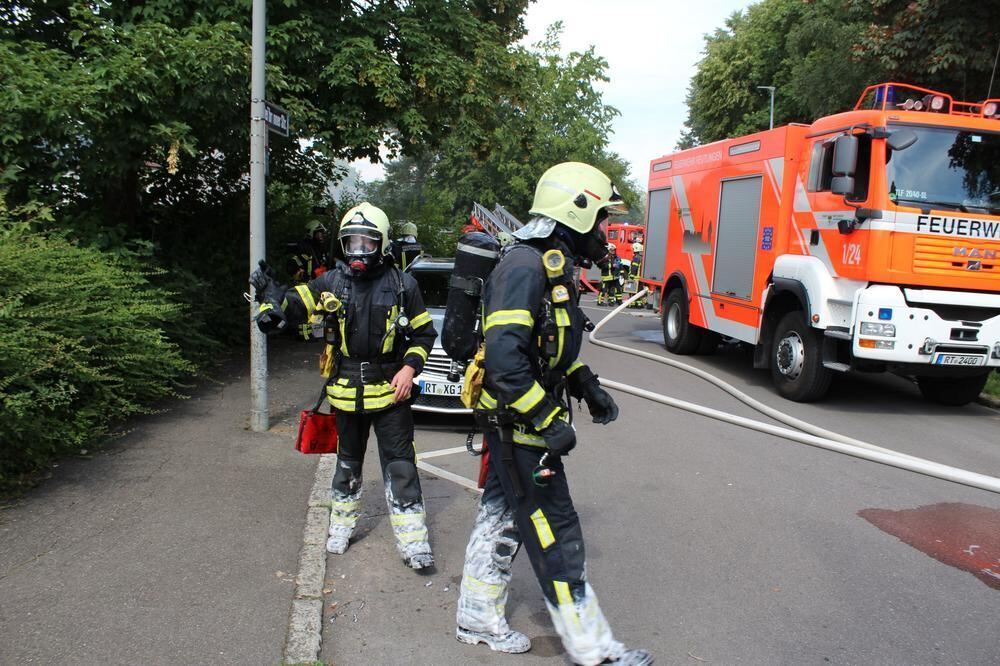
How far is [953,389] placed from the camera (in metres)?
8.90

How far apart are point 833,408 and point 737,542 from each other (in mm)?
4522

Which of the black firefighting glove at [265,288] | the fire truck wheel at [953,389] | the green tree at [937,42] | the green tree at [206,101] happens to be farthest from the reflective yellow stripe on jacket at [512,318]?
the green tree at [937,42]

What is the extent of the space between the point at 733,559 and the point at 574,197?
2.45 metres

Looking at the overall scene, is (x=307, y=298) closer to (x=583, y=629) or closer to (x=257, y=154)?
(x=583, y=629)

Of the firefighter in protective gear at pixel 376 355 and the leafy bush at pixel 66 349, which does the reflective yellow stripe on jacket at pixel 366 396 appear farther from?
the leafy bush at pixel 66 349

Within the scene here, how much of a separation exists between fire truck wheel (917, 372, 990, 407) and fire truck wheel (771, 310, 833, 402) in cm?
A: 173

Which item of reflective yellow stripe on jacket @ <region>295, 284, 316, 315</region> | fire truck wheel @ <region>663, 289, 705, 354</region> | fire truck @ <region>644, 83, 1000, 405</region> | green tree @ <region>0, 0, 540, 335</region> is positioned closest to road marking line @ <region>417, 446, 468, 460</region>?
reflective yellow stripe on jacket @ <region>295, 284, 316, 315</region>

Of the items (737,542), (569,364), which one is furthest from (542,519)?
(737,542)

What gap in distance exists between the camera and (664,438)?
7.06 metres

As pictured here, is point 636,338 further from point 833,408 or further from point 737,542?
point 737,542

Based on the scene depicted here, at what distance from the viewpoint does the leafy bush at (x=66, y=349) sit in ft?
14.9

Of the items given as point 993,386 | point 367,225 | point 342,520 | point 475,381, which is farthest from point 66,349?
point 993,386

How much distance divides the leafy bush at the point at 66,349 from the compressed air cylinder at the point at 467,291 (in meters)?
2.69

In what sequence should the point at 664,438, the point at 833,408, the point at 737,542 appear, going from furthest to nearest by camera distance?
the point at 833,408 < the point at 664,438 < the point at 737,542
